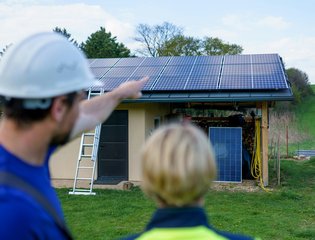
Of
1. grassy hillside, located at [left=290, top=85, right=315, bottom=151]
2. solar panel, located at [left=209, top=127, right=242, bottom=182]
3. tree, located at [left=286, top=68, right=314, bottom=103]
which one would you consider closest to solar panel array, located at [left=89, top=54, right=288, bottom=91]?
solar panel, located at [left=209, top=127, right=242, bottom=182]

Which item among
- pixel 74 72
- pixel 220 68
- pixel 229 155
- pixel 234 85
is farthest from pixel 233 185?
pixel 74 72

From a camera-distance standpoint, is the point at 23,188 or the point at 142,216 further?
the point at 142,216

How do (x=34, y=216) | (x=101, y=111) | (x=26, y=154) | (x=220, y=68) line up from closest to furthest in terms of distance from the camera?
(x=34, y=216) < (x=26, y=154) < (x=101, y=111) < (x=220, y=68)

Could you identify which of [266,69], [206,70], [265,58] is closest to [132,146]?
[206,70]

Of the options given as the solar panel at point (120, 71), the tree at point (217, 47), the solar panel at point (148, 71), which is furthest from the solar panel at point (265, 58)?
the tree at point (217, 47)

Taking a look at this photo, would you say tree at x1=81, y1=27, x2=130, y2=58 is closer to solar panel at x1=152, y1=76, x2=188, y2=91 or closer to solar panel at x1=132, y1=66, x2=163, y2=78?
solar panel at x1=132, y1=66, x2=163, y2=78

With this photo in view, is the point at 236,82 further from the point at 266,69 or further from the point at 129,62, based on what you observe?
the point at 129,62

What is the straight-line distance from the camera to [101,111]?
263 cm

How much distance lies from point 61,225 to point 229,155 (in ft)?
36.6

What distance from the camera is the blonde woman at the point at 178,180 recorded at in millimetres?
1476

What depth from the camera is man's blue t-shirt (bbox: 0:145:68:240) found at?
1.48 m

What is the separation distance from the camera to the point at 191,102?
13109 millimetres

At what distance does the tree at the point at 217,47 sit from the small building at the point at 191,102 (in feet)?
85.5

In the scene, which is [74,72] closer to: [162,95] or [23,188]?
[23,188]
